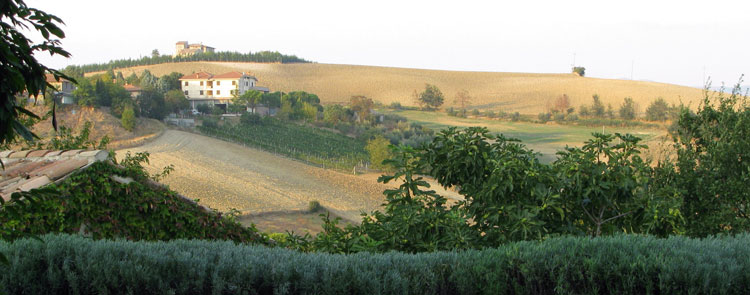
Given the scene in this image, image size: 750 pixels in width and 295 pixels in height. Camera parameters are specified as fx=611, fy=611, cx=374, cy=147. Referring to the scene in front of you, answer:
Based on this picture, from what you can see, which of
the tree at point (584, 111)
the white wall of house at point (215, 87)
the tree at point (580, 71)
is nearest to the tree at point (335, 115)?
the white wall of house at point (215, 87)

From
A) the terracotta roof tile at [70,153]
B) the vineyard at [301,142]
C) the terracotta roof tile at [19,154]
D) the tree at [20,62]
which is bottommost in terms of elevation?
the vineyard at [301,142]

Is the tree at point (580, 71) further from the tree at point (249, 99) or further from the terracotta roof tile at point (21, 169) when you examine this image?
the terracotta roof tile at point (21, 169)

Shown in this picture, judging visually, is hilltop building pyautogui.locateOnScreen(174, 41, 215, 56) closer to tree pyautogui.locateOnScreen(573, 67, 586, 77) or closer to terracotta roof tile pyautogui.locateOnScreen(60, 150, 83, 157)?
tree pyautogui.locateOnScreen(573, 67, 586, 77)

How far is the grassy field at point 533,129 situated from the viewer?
57544 millimetres

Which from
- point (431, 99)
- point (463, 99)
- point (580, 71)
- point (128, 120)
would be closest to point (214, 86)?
point (431, 99)

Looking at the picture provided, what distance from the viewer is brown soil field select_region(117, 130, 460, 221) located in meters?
33.1

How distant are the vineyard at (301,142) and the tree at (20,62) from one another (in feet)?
135

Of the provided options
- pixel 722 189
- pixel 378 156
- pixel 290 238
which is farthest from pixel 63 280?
pixel 378 156

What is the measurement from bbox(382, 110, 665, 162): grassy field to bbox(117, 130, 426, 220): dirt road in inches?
678

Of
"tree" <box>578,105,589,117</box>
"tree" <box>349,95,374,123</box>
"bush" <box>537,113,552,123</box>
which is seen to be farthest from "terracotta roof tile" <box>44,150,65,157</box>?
"tree" <box>578,105,589,117</box>

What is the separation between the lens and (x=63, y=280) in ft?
A: 10.7

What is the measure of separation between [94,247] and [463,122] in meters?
70.4

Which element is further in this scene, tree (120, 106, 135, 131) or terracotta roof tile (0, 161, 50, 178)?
tree (120, 106, 135, 131)

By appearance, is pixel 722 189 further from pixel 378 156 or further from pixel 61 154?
pixel 378 156
